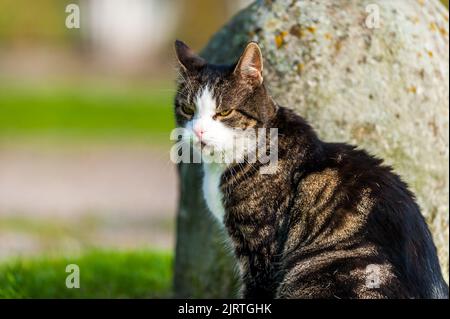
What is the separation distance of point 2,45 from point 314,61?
23.1 m

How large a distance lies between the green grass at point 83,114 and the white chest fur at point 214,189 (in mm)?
10791

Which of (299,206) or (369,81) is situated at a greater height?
(369,81)

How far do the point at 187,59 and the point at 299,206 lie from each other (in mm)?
991

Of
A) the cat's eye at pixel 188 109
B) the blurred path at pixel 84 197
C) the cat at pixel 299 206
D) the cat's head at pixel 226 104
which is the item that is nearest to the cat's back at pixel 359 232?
the cat at pixel 299 206

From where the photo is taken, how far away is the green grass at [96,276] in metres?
4.88

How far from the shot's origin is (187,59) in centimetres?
410

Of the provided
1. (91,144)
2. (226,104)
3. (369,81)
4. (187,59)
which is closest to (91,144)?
(91,144)

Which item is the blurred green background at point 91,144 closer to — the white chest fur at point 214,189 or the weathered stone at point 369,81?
the white chest fur at point 214,189

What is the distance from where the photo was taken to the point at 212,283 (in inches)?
187

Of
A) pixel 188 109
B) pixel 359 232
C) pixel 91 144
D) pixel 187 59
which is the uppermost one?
pixel 187 59

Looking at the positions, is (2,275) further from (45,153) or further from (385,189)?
(45,153)

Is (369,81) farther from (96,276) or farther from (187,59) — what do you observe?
(96,276)
